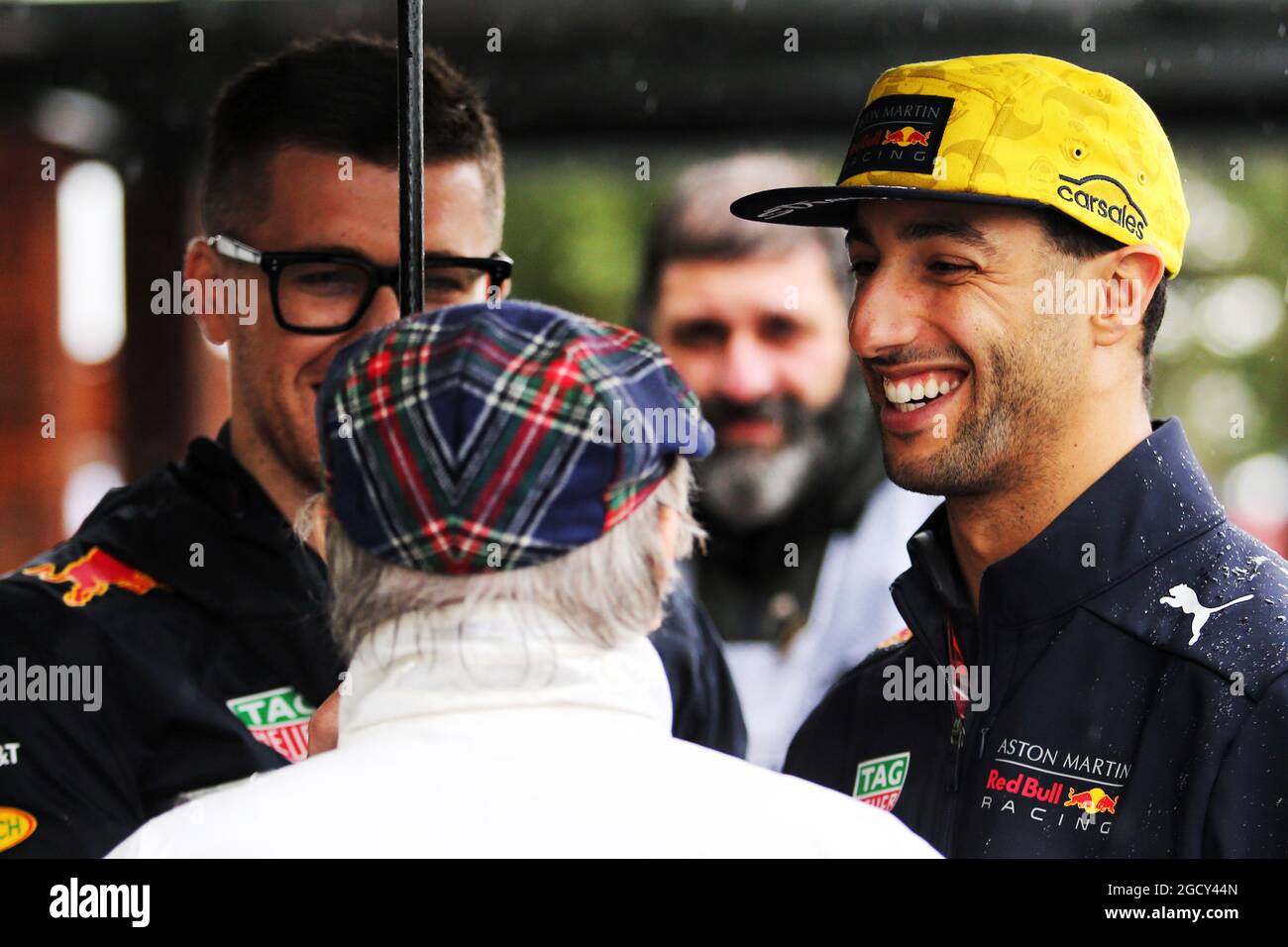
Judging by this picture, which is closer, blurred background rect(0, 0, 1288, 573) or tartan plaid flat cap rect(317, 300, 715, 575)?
tartan plaid flat cap rect(317, 300, 715, 575)

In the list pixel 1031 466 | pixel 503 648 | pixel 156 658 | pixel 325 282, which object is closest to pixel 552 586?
pixel 503 648

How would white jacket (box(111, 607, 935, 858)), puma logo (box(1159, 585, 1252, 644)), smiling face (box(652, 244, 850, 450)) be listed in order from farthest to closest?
smiling face (box(652, 244, 850, 450)) < puma logo (box(1159, 585, 1252, 644)) < white jacket (box(111, 607, 935, 858))

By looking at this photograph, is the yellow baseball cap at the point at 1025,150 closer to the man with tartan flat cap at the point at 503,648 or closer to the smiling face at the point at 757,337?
the man with tartan flat cap at the point at 503,648

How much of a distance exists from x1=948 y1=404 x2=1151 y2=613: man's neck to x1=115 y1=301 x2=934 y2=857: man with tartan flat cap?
0.75 metres

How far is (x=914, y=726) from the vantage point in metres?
1.91

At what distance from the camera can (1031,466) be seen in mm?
1843

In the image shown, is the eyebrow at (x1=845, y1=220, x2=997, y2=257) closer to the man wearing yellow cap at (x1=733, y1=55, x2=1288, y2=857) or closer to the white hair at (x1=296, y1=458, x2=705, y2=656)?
the man wearing yellow cap at (x1=733, y1=55, x2=1288, y2=857)

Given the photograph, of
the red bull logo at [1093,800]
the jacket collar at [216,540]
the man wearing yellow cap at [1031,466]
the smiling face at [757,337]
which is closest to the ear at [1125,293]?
the man wearing yellow cap at [1031,466]

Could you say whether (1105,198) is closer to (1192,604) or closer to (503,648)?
(1192,604)

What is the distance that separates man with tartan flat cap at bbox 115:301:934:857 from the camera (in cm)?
113

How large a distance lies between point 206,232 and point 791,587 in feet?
10.8

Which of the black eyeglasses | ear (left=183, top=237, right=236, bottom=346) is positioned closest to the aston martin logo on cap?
the black eyeglasses

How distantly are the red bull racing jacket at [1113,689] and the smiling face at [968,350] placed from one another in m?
0.12
